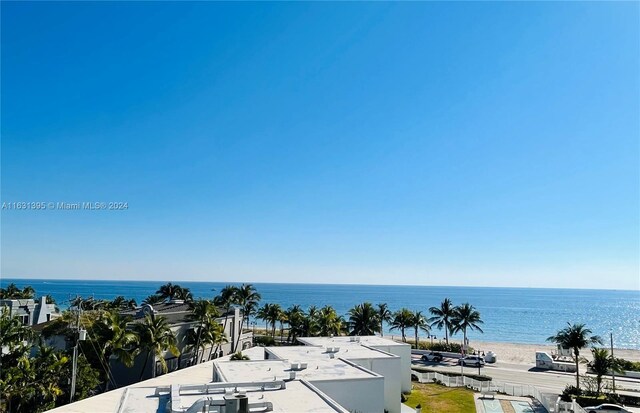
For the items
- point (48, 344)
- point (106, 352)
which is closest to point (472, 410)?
point (106, 352)

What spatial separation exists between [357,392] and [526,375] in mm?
32979

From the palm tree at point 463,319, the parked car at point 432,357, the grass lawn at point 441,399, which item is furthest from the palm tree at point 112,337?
the palm tree at point 463,319

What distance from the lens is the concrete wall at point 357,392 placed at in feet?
64.4

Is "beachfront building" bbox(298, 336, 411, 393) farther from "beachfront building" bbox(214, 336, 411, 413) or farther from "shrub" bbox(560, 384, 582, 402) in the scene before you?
"shrub" bbox(560, 384, 582, 402)

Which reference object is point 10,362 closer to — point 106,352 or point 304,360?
point 106,352

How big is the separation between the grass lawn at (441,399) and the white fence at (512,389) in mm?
1108

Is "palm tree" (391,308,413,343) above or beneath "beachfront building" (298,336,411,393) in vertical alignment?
beneath

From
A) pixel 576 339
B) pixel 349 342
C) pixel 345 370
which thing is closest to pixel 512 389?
pixel 576 339

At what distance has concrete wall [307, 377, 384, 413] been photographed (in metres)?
19.6

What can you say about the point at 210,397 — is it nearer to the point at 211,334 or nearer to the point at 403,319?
the point at 211,334

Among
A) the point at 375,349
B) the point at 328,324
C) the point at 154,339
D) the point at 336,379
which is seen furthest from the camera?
the point at 328,324

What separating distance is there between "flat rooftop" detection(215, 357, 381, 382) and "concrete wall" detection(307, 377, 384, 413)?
308 millimetres

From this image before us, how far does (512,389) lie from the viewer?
33.2 m

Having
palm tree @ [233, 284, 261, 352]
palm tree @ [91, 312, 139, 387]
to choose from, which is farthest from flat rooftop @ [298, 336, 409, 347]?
palm tree @ [233, 284, 261, 352]
